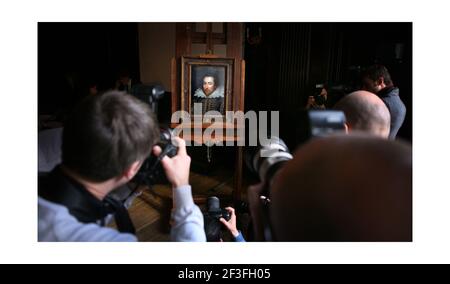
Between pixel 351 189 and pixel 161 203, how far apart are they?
2309 millimetres

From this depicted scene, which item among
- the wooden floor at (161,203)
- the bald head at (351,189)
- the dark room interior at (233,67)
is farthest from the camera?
the dark room interior at (233,67)

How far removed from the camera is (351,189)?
16.6 inches

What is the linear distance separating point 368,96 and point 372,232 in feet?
2.18

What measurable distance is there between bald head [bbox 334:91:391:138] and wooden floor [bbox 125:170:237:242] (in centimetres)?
141

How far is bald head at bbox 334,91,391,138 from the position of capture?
0.96 m

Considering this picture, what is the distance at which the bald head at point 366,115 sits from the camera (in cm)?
96

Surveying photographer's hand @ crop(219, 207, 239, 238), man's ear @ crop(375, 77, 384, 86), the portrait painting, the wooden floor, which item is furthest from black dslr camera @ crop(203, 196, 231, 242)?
man's ear @ crop(375, 77, 384, 86)

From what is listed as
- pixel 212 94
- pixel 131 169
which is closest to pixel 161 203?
pixel 212 94

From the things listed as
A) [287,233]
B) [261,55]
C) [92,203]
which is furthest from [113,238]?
[261,55]

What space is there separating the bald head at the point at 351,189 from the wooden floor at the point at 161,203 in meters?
1.68

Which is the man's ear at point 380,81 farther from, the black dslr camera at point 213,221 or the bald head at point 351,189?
the bald head at point 351,189

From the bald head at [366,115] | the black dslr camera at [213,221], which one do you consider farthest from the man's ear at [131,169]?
the bald head at [366,115]
